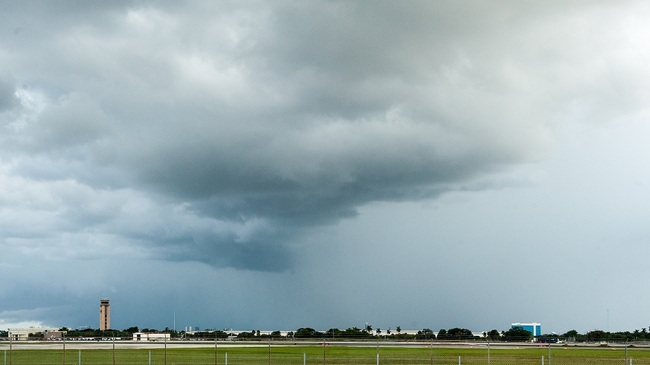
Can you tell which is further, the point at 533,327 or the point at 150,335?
the point at 533,327

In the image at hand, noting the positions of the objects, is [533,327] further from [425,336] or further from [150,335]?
[150,335]

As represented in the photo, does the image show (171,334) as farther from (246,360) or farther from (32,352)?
(246,360)

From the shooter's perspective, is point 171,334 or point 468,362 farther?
point 171,334

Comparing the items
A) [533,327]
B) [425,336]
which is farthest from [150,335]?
[533,327]

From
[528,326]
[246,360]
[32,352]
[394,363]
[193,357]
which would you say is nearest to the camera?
[394,363]

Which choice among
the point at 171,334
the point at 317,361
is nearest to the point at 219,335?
the point at 171,334

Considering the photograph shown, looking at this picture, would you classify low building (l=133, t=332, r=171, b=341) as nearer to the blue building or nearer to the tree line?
the tree line

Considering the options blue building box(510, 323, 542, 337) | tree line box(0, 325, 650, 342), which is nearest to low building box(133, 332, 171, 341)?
tree line box(0, 325, 650, 342)

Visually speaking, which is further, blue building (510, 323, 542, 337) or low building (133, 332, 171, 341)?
blue building (510, 323, 542, 337)

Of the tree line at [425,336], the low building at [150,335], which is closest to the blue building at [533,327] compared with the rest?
the tree line at [425,336]

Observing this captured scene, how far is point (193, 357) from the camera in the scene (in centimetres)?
8700

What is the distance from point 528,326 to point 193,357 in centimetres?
12205

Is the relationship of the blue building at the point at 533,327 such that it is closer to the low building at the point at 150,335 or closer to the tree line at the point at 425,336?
the tree line at the point at 425,336

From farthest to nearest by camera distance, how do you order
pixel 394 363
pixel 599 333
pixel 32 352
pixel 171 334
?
pixel 171 334 → pixel 599 333 → pixel 32 352 → pixel 394 363
